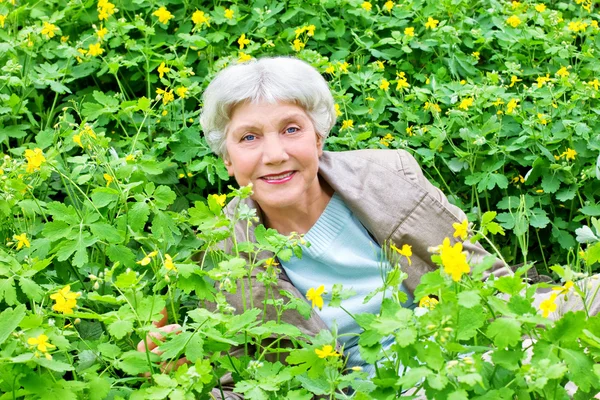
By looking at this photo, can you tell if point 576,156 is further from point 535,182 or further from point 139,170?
point 139,170

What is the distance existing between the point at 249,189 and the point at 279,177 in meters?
0.65

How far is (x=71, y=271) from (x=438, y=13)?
84.6 inches

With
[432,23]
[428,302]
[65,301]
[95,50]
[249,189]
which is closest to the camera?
[428,302]

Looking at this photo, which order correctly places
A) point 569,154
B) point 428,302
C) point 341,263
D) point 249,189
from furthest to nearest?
point 569,154 → point 341,263 → point 249,189 → point 428,302

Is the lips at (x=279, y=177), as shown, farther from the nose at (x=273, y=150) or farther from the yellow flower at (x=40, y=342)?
the yellow flower at (x=40, y=342)

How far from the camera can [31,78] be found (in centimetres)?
361

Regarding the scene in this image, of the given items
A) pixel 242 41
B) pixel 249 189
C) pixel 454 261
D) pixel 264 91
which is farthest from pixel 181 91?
pixel 454 261

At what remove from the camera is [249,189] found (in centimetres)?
207

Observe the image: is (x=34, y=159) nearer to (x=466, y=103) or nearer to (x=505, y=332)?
(x=505, y=332)

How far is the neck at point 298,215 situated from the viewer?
2.85 meters

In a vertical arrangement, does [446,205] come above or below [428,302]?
below

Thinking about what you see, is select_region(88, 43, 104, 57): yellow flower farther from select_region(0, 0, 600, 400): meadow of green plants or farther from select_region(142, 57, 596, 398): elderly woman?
select_region(142, 57, 596, 398): elderly woman

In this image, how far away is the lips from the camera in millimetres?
2705

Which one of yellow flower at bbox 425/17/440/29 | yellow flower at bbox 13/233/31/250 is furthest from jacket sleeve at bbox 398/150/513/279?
yellow flower at bbox 13/233/31/250
